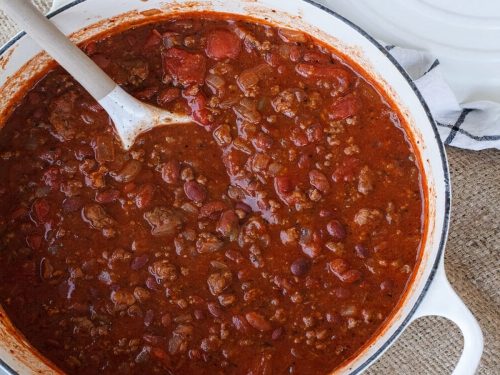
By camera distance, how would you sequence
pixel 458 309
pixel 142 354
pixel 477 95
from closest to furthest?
pixel 458 309 → pixel 142 354 → pixel 477 95

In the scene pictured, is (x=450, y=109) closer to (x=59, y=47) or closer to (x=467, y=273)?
(x=467, y=273)

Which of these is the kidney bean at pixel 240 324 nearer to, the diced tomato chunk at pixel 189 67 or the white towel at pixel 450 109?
the diced tomato chunk at pixel 189 67

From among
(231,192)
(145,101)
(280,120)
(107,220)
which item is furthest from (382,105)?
(107,220)

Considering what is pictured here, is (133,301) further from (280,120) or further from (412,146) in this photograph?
(412,146)

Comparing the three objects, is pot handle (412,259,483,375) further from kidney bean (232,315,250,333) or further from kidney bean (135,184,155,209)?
kidney bean (135,184,155,209)

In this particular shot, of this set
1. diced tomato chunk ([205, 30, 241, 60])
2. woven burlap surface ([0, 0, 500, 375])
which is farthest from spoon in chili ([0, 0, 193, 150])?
woven burlap surface ([0, 0, 500, 375])
